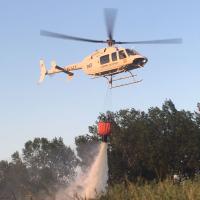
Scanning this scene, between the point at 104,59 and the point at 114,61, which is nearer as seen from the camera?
the point at 114,61

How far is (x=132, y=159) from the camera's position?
103312mm

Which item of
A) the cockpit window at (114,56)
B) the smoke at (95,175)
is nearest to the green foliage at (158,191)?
the smoke at (95,175)

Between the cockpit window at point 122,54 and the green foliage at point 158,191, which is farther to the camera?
the cockpit window at point 122,54

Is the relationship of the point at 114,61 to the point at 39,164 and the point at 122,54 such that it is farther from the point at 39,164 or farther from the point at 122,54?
the point at 39,164

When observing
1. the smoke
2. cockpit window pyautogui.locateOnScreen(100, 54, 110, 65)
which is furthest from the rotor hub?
the smoke

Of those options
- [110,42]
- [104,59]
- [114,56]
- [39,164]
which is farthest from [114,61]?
[39,164]

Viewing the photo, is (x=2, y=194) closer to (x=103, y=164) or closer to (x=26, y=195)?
(x=103, y=164)

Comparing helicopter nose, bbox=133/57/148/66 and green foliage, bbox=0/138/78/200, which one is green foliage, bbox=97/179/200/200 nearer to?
helicopter nose, bbox=133/57/148/66

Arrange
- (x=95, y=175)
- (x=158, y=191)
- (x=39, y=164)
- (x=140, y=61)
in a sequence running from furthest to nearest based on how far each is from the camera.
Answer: (x=39, y=164) → (x=140, y=61) → (x=95, y=175) → (x=158, y=191)

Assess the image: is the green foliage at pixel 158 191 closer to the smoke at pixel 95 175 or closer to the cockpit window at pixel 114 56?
the smoke at pixel 95 175

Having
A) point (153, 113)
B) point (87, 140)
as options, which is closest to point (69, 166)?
point (87, 140)

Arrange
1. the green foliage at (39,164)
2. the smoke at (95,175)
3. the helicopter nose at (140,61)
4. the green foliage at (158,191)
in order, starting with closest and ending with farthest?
the green foliage at (158,191) < the smoke at (95,175) < the helicopter nose at (140,61) < the green foliage at (39,164)

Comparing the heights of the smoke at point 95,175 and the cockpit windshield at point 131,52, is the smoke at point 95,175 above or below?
below

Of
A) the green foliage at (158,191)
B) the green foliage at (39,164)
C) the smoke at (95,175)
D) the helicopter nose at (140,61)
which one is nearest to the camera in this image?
Result: the green foliage at (158,191)
